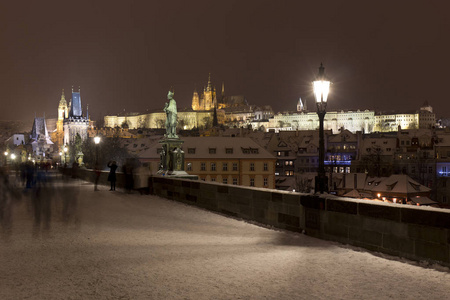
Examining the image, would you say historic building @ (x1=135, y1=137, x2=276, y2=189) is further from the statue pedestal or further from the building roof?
the statue pedestal

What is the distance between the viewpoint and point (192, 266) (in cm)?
688

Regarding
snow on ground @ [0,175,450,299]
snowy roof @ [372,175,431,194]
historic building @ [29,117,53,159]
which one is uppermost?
historic building @ [29,117,53,159]

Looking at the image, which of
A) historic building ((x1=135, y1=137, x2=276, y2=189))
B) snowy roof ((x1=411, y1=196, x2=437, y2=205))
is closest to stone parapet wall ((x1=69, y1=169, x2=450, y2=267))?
snowy roof ((x1=411, y1=196, x2=437, y2=205))

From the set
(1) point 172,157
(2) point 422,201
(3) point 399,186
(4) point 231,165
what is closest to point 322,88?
(1) point 172,157

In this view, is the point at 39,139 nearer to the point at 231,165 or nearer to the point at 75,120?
the point at 75,120

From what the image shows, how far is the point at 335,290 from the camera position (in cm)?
580

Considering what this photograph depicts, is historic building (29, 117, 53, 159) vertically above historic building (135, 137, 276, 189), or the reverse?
historic building (29, 117, 53, 159)

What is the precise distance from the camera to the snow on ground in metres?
5.69

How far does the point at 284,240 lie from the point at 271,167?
5587cm

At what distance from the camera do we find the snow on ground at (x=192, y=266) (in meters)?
5.69

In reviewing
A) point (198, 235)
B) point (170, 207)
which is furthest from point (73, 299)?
point (170, 207)

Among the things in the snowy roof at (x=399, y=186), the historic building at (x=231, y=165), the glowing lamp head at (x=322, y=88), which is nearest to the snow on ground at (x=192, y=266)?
the glowing lamp head at (x=322, y=88)

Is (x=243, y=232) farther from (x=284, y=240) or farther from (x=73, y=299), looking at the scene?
(x=73, y=299)

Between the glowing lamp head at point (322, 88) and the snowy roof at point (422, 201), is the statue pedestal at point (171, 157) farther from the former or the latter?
the snowy roof at point (422, 201)
